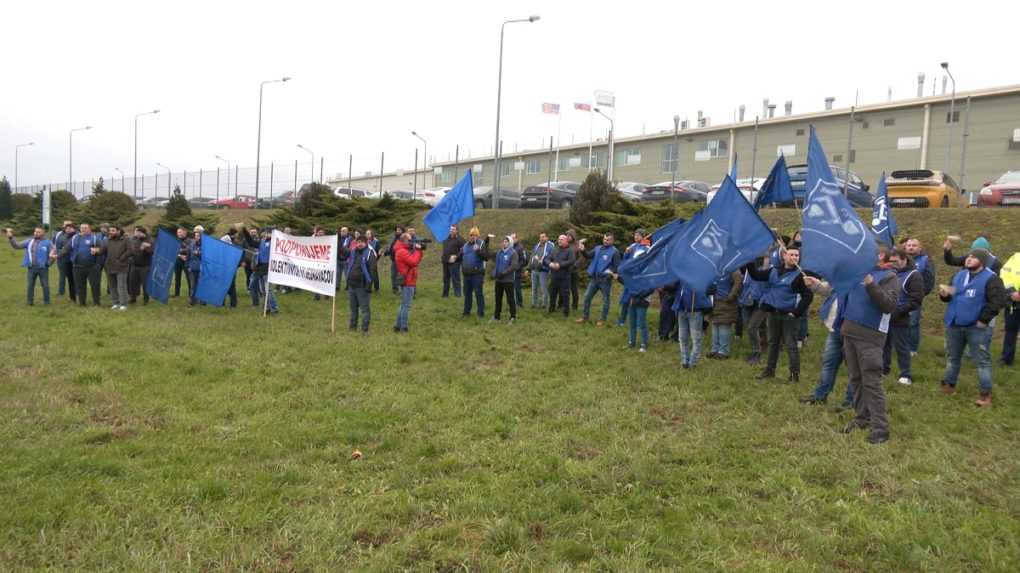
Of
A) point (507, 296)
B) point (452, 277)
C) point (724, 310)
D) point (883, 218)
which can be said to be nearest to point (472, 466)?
point (724, 310)

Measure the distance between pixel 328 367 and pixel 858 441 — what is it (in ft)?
20.6

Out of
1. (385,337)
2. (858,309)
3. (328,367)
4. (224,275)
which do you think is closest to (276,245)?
(224,275)

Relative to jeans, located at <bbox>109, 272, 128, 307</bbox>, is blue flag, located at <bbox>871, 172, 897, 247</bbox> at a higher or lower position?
higher

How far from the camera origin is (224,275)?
584 inches

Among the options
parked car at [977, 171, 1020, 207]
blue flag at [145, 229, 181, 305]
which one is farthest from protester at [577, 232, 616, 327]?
parked car at [977, 171, 1020, 207]

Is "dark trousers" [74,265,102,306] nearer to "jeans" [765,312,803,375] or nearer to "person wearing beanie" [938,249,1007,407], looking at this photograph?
"jeans" [765,312,803,375]

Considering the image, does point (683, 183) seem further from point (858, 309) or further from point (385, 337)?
point (858, 309)

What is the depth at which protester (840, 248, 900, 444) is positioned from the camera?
6.75m

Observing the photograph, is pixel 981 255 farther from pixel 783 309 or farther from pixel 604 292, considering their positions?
pixel 604 292

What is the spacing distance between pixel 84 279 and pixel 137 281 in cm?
99

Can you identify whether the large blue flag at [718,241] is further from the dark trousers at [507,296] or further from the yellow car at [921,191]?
the yellow car at [921,191]

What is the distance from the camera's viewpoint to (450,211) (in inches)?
595

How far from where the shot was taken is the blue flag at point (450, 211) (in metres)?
15.0

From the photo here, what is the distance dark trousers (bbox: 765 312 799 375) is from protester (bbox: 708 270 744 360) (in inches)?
42.6
